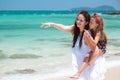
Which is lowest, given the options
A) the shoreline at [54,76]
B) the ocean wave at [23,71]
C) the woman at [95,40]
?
the ocean wave at [23,71]

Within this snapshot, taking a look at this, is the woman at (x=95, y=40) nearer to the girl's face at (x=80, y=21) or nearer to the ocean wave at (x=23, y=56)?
the girl's face at (x=80, y=21)

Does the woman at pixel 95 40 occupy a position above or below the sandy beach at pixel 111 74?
above

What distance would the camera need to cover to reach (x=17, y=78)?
614cm

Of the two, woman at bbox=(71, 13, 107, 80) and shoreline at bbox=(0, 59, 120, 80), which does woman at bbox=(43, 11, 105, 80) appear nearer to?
woman at bbox=(71, 13, 107, 80)

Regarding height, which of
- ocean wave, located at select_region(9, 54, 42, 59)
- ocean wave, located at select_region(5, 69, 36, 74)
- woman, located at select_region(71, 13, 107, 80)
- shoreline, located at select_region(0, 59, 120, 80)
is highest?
woman, located at select_region(71, 13, 107, 80)

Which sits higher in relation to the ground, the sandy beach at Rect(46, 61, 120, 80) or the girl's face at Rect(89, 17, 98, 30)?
the girl's face at Rect(89, 17, 98, 30)

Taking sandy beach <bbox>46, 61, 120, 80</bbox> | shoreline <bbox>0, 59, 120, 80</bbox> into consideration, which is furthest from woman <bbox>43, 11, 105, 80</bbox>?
shoreline <bbox>0, 59, 120, 80</bbox>

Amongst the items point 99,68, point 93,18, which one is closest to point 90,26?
point 93,18

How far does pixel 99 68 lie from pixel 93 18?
0.44 metres

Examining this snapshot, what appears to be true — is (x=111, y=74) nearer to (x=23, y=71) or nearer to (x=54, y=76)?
(x=54, y=76)

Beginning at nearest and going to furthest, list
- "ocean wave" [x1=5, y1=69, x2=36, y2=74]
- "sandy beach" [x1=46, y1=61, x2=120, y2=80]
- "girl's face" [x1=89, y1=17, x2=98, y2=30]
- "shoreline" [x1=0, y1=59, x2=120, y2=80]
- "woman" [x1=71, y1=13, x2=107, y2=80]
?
1. "woman" [x1=71, y1=13, x2=107, y2=80]
2. "girl's face" [x1=89, y1=17, x2=98, y2=30]
3. "sandy beach" [x1=46, y1=61, x2=120, y2=80]
4. "shoreline" [x1=0, y1=59, x2=120, y2=80]
5. "ocean wave" [x1=5, y1=69, x2=36, y2=74]

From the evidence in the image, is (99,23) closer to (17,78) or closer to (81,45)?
(81,45)

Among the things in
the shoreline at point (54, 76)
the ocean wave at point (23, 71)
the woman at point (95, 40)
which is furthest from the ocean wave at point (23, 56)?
the woman at point (95, 40)

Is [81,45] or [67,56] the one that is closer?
[81,45]
